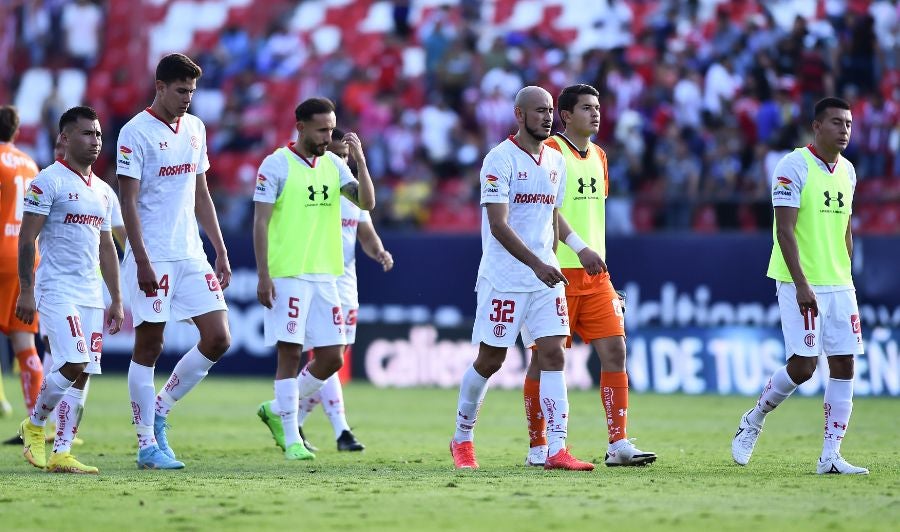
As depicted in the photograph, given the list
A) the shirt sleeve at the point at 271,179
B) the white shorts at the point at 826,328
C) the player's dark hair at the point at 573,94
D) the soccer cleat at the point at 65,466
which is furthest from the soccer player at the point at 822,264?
the soccer cleat at the point at 65,466

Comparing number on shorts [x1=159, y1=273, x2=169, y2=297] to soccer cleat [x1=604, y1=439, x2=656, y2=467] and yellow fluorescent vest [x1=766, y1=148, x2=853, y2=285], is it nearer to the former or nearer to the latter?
soccer cleat [x1=604, y1=439, x2=656, y2=467]

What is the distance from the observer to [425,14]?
2681 centimetres

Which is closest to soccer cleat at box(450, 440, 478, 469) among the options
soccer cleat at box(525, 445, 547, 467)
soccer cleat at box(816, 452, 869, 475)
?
soccer cleat at box(525, 445, 547, 467)

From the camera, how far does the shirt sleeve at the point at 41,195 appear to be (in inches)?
384

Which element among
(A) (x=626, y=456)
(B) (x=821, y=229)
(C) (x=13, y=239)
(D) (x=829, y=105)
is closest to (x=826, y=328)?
(B) (x=821, y=229)

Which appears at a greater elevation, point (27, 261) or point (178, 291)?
point (27, 261)

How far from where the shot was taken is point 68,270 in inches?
391

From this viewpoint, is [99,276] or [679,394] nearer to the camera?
[99,276]

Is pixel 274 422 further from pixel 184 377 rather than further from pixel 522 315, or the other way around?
pixel 522 315

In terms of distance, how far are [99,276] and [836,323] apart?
17.0 feet

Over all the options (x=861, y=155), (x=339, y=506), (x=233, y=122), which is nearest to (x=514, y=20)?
(x=233, y=122)

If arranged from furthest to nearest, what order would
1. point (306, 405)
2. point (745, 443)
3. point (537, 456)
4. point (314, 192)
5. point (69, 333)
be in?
1. point (306, 405)
2. point (314, 192)
3. point (537, 456)
4. point (745, 443)
5. point (69, 333)

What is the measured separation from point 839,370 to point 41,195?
555 cm

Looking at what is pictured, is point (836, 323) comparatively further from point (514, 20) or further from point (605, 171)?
point (514, 20)
